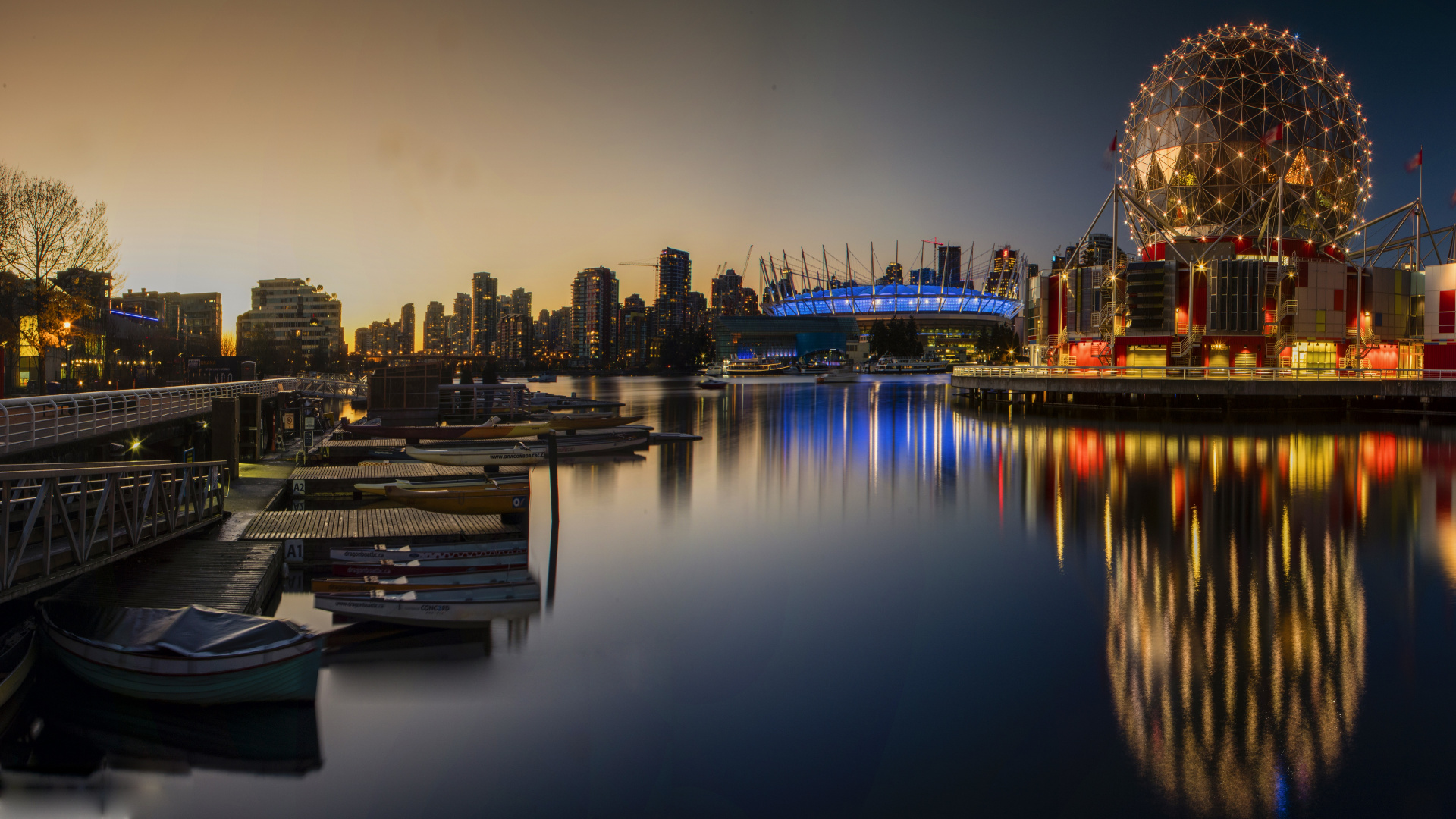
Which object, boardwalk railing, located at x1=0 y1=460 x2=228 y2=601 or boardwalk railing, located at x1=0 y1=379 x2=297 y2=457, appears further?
boardwalk railing, located at x1=0 y1=379 x2=297 y2=457

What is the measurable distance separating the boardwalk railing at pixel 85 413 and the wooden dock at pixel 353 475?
3.93 meters

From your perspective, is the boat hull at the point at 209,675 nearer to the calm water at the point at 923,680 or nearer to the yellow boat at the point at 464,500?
the calm water at the point at 923,680

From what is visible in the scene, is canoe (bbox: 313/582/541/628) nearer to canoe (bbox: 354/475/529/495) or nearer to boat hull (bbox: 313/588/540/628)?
boat hull (bbox: 313/588/540/628)

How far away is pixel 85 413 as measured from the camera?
71.1ft

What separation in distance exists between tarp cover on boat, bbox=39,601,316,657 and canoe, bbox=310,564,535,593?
2.09m

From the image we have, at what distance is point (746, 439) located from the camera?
37531mm

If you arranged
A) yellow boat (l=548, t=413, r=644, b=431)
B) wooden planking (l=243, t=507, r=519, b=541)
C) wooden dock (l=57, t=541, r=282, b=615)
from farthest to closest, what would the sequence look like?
yellow boat (l=548, t=413, r=644, b=431)
wooden planking (l=243, t=507, r=519, b=541)
wooden dock (l=57, t=541, r=282, b=615)

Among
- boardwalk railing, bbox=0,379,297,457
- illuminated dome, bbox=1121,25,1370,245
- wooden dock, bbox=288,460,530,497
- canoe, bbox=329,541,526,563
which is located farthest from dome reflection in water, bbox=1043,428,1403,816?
illuminated dome, bbox=1121,25,1370,245

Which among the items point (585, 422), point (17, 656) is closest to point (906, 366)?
point (585, 422)

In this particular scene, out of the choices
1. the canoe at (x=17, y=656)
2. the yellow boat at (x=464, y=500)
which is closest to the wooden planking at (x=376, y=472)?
the yellow boat at (x=464, y=500)

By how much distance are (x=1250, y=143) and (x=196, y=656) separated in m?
62.4

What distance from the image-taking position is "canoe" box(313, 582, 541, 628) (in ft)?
33.5

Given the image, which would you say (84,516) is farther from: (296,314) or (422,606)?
(296,314)

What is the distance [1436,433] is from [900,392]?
47080 millimetres
